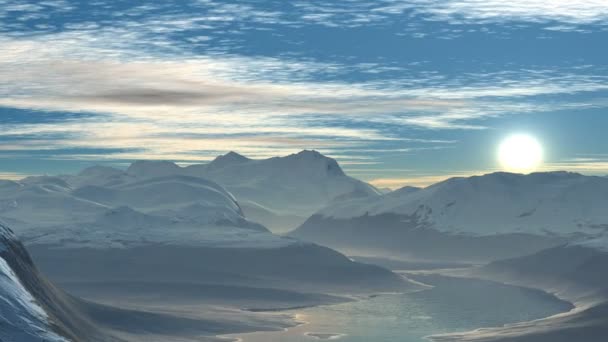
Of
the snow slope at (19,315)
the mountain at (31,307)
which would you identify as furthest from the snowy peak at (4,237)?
the snow slope at (19,315)

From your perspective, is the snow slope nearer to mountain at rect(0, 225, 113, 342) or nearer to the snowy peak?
mountain at rect(0, 225, 113, 342)

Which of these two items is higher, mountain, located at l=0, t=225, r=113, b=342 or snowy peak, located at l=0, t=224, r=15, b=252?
snowy peak, located at l=0, t=224, r=15, b=252

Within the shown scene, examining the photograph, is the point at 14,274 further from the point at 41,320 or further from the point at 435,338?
the point at 435,338

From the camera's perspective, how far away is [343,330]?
174 m

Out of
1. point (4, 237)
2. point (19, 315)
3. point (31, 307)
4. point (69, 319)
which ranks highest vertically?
point (4, 237)

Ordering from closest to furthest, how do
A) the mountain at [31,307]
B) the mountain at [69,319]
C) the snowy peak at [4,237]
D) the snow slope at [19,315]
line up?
the snow slope at [19,315], the mountain at [31,307], the mountain at [69,319], the snowy peak at [4,237]

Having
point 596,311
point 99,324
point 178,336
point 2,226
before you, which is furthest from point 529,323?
point 2,226

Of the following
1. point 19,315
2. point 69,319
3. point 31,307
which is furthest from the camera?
point 69,319

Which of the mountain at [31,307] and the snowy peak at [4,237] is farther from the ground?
Result: the snowy peak at [4,237]

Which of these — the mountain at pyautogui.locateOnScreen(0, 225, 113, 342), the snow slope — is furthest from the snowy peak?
the snow slope

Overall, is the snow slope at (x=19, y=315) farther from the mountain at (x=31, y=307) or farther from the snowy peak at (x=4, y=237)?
the snowy peak at (x=4, y=237)

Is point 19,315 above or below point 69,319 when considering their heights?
below

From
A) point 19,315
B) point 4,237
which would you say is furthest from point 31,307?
point 4,237

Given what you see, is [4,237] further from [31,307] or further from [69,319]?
[31,307]
